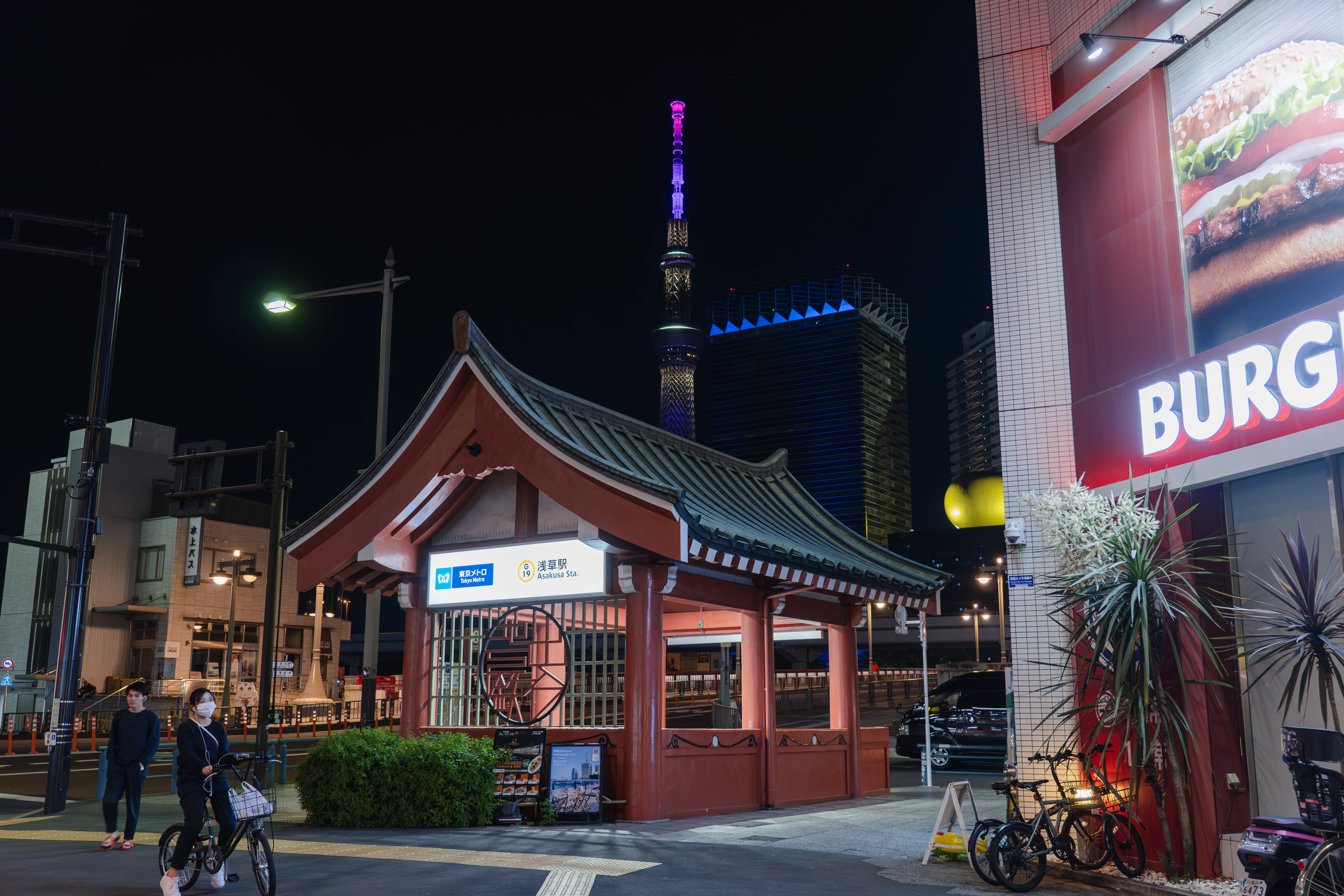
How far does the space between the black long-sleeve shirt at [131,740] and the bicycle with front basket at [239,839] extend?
3148 millimetres

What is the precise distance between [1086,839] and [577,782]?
6263 mm

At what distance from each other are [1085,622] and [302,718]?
44.8 meters

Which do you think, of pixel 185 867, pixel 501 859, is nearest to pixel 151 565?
pixel 501 859

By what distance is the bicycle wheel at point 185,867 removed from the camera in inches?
340

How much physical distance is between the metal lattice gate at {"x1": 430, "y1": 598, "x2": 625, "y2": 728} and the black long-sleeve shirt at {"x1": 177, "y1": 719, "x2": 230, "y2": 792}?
18.9 feet

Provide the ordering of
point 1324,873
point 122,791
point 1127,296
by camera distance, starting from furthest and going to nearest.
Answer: point 122,791 → point 1127,296 → point 1324,873

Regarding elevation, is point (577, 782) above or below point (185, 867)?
above

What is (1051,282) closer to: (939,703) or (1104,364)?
(1104,364)

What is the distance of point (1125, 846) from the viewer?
9.57 m

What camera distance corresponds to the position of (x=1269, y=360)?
904cm

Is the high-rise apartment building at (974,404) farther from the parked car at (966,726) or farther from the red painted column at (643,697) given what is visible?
the red painted column at (643,697)

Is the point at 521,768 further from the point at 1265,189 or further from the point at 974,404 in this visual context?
the point at 974,404

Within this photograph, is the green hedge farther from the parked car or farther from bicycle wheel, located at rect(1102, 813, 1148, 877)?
the parked car

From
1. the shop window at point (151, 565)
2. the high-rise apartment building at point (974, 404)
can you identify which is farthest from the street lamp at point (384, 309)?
the high-rise apartment building at point (974, 404)
